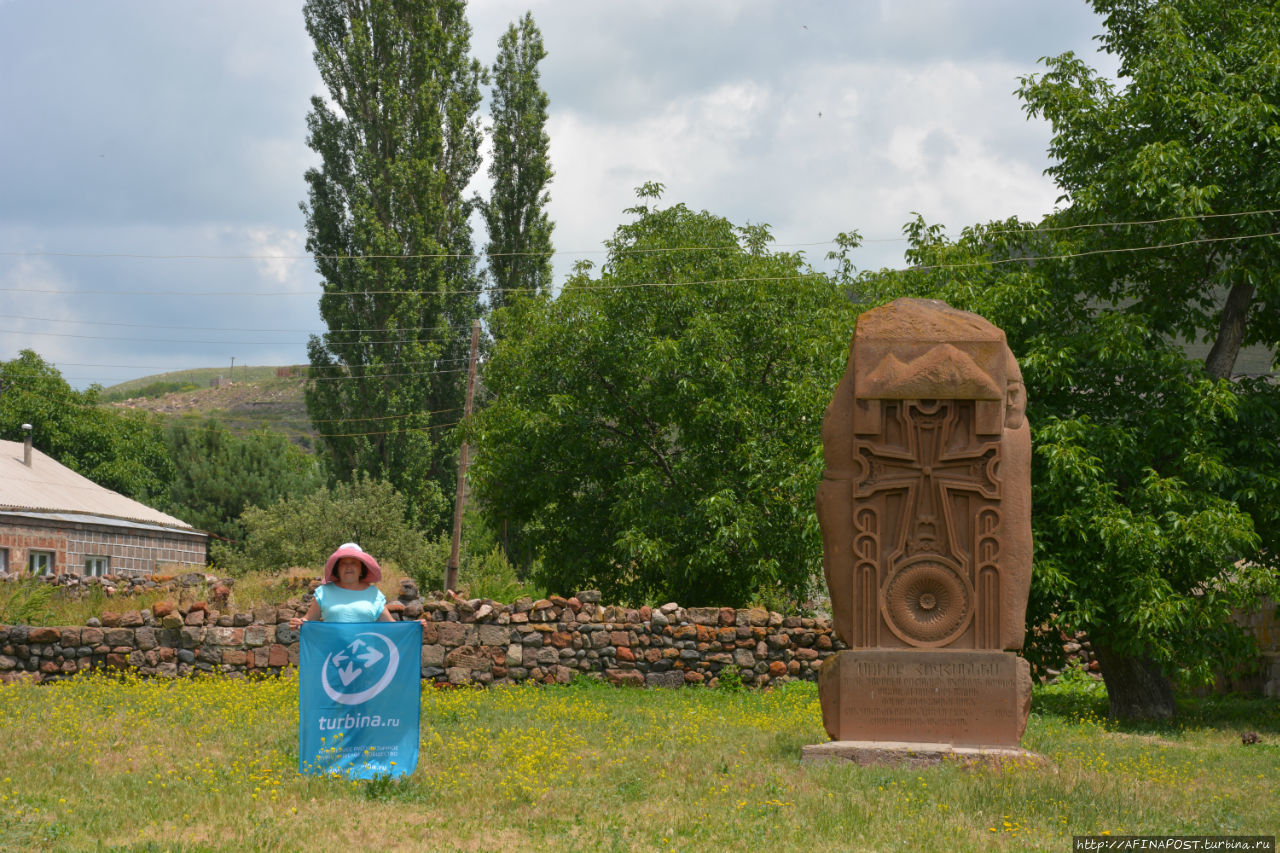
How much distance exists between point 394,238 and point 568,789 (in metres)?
23.8

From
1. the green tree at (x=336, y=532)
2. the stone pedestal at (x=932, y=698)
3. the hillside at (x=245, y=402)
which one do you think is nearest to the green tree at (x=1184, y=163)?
the stone pedestal at (x=932, y=698)

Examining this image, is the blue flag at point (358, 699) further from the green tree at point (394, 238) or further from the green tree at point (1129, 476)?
the green tree at point (394, 238)

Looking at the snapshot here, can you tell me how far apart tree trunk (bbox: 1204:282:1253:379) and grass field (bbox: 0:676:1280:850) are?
4.92 m

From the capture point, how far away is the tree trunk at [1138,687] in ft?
46.1

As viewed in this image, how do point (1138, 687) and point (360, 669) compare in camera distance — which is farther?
point (1138, 687)

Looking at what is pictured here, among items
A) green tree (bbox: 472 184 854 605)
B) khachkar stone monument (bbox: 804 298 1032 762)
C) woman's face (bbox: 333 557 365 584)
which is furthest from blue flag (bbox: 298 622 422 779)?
green tree (bbox: 472 184 854 605)

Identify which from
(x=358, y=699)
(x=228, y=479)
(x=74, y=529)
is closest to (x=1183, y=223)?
(x=358, y=699)

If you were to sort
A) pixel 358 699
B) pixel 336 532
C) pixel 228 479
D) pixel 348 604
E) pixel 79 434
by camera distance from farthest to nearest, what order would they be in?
1. pixel 79 434
2. pixel 228 479
3. pixel 336 532
4. pixel 348 604
5. pixel 358 699

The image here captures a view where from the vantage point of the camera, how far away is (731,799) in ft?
24.6

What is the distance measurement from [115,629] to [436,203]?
1695 cm

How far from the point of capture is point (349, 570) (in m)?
8.21

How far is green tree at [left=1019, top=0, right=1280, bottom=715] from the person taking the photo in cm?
1309

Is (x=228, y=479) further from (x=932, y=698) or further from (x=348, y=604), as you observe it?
(x=932, y=698)

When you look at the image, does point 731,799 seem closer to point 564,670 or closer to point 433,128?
point 564,670
